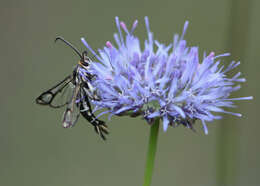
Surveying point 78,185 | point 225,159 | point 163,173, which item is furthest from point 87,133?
point 225,159

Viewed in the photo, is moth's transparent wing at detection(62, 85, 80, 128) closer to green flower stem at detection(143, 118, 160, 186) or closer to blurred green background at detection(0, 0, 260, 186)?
green flower stem at detection(143, 118, 160, 186)

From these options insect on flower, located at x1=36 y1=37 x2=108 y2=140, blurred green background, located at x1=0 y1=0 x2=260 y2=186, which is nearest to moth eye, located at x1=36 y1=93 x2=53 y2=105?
insect on flower, located at x1=36 y1=37 x2=108 y2=140

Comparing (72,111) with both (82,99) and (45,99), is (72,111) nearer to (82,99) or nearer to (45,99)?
(82,99)

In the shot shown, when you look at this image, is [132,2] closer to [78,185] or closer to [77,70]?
[78,185]

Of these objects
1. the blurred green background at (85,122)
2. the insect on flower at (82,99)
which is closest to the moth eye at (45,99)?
the insect on flower at (82,99)

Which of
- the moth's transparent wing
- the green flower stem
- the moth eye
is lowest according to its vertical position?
the green flower stem
